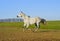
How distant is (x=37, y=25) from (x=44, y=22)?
3.91 ft

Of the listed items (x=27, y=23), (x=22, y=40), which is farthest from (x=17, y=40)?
(x=27, y=23)

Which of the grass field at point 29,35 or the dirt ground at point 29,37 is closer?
the dirt ground at point 29,37

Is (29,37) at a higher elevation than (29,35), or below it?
higher

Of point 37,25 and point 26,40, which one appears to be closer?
point 26,40

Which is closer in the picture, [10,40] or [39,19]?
[10,40]

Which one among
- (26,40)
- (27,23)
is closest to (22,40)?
(26,40)

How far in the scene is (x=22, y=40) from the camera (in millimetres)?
18078

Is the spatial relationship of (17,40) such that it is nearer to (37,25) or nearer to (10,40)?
(10,40)

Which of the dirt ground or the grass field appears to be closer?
the dirt ground

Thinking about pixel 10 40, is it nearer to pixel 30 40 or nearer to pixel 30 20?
pixel 30 40

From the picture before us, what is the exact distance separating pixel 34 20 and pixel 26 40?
950 centimetres

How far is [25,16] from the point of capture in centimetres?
2756

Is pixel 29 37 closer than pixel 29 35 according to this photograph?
Yes

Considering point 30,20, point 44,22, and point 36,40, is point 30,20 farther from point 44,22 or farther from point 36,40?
point 36,40
